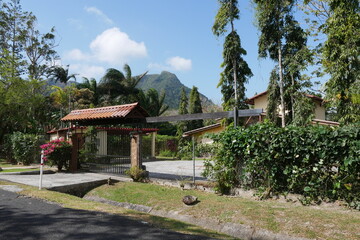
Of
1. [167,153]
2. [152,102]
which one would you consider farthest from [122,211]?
[152,102]

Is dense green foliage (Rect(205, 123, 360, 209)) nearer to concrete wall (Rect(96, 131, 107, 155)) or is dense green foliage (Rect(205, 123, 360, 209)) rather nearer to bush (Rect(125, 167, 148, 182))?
bush (Rect(125, 167, 148, 182))

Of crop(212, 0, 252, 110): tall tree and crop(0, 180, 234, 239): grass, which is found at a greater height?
crop(212, 0, 252, 110): tall tree

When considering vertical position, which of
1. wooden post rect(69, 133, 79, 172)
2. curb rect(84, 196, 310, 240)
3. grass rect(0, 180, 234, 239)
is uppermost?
wooden post rect(69, 133, 79, 172)

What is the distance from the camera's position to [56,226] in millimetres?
5242

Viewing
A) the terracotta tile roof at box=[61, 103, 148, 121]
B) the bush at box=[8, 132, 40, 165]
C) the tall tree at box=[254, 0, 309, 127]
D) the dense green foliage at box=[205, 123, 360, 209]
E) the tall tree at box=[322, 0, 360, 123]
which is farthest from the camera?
the tall tree at box=[254, 0, 309, 127]

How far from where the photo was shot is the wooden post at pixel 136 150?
11.0 meters

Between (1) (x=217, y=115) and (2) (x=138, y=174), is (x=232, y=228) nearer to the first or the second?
(1) (x=217, y=115)

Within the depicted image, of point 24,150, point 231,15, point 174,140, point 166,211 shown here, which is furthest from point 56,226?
point 174,140

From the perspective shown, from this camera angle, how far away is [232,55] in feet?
76.8

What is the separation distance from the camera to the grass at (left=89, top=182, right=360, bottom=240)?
→ 5395 mm

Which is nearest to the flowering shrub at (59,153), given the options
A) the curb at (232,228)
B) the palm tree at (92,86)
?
the curb at (232,228)

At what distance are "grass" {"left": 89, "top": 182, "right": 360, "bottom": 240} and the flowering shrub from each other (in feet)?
20.4

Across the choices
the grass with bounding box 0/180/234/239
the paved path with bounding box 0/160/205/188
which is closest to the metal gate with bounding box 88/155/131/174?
the paved path with bounding box 0/160/205/188

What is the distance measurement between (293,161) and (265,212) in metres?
1.64
